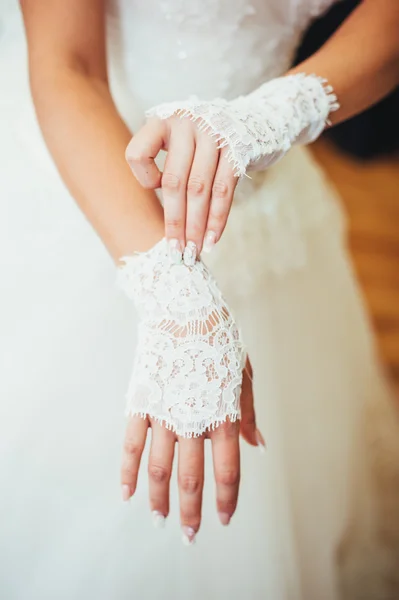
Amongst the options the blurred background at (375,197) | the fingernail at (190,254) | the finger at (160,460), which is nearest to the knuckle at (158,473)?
the finger at (160,460)

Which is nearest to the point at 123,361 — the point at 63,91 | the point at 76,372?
the point at 76,372

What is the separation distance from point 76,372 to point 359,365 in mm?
462

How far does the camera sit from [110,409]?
56 centimetres

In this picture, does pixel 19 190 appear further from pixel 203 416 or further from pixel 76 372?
pixel 203 416

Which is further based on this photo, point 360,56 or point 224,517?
point 360,56

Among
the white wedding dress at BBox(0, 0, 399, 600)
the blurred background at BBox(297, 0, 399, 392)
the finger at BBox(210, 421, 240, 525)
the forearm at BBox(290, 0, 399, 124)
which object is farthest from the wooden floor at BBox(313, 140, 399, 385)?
the finger at BBox(210, 421, 240, 525)

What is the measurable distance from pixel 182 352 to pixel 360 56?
1.26 ft

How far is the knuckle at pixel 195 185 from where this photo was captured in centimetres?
43

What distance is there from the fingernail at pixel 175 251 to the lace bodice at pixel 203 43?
27 cm

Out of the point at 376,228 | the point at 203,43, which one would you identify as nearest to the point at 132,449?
the point at 203,43

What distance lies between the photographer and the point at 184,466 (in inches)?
17.2

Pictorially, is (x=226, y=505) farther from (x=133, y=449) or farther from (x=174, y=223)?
(x=174, y=223)

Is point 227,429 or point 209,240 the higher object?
point 209,240

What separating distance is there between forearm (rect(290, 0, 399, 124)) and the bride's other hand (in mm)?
192
